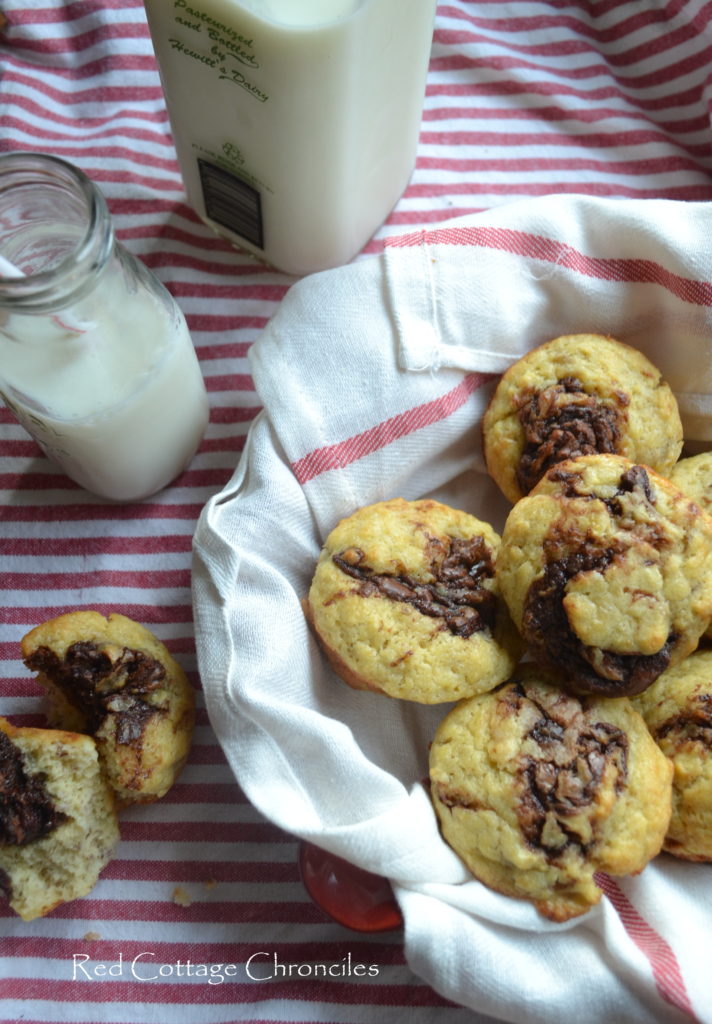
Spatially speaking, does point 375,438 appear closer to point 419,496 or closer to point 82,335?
point 419,496

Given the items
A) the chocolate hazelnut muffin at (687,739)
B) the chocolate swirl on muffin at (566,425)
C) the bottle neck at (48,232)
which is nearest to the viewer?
the bottle neck at (48,232)

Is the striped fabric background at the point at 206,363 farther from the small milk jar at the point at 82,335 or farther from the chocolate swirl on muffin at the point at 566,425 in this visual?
the chocolate swirl on muffin at the point at 566,425

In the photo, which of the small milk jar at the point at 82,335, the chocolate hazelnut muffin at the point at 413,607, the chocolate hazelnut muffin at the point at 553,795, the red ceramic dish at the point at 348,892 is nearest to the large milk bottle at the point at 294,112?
the small milk jar at the point at 82,335

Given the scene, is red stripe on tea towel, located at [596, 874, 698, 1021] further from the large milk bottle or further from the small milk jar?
the large milk bottle

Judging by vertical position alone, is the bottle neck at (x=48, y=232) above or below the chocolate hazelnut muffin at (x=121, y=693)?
above

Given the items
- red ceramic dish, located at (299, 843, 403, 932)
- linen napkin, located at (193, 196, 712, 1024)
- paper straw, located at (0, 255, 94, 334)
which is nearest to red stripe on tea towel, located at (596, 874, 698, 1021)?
linen napkin, located at (193, 196, 712, 1024)

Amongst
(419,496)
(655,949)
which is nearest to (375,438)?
(419,496)

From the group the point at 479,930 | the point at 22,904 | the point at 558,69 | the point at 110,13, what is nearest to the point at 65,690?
the point at 22,904
